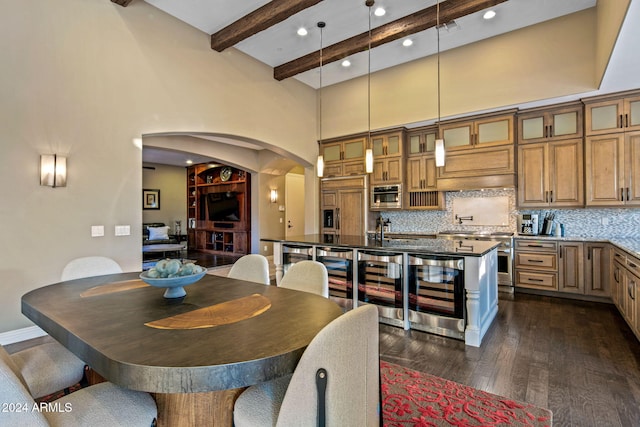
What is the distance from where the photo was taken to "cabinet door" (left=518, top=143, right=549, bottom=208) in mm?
4703

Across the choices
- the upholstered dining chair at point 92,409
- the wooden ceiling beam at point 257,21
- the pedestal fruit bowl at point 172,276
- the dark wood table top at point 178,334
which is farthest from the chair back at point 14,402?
the wooden ceiling beam at point 257,21

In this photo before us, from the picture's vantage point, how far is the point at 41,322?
148 centimetres

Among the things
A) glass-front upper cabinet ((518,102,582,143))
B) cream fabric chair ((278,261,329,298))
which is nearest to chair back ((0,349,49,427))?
cream fabric chair ((278,261,329,298))

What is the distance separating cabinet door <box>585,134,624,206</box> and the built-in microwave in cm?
272

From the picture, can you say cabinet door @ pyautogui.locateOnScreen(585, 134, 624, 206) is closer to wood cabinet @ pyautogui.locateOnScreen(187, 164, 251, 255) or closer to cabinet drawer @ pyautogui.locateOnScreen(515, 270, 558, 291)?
cabinet drawer @ pyautogui.locateOnScreen(515, 270, 558, 291)

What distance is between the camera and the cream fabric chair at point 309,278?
84.1 inches

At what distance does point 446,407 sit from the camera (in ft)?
6.66

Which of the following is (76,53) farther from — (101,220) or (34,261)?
(34,261)

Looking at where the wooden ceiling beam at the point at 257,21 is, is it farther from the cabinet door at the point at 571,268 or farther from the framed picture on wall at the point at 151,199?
the framed picture on wall at the point at 151,199

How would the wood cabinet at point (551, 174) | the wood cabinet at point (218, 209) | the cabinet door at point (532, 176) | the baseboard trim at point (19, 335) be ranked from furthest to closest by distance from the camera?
the wood cabinet at point (218, 209) → the cabinet door at point (532, 176) → the wood cabinet at point (551, 174) → the baseboard trim at point (19, 335)

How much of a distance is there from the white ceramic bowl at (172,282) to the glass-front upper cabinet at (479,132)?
16.0ft

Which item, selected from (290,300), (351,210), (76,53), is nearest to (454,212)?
(351,210)

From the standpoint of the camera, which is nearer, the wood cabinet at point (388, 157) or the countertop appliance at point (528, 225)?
the countertop appliance at point (528, 225)

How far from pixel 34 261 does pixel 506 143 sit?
632 cm
